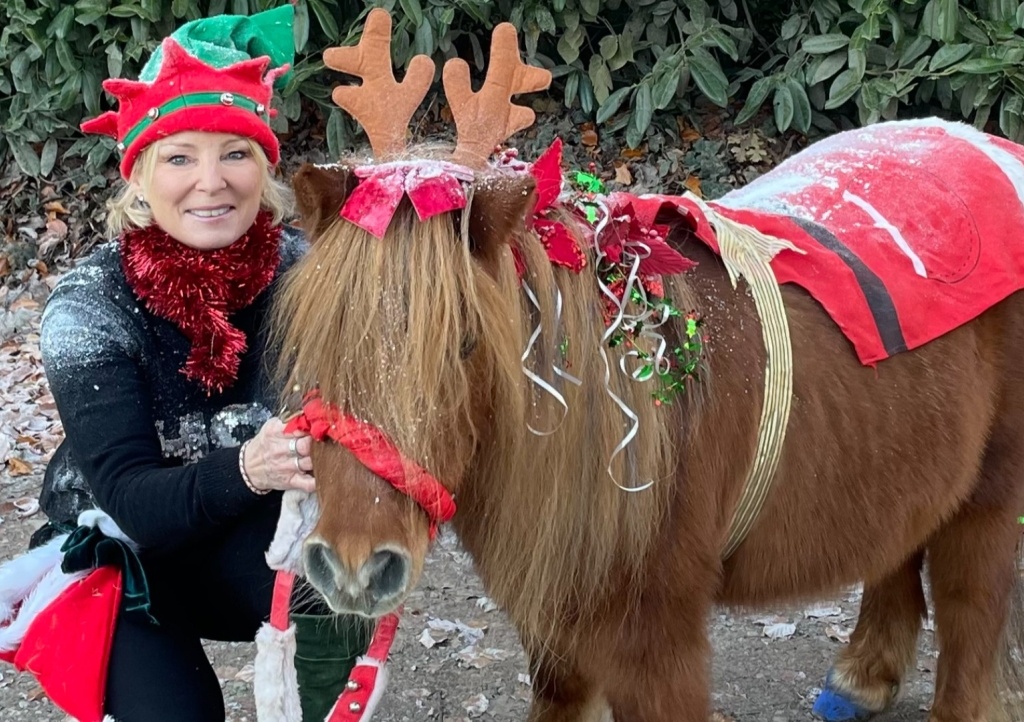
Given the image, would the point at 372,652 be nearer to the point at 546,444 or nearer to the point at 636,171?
the point at 546,444

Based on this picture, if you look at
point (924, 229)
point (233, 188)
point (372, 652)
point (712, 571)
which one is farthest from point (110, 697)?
point (924, 229)

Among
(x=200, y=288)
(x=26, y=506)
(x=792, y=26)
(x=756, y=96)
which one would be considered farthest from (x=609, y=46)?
(x=200, y=288)

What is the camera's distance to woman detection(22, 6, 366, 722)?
2.11m

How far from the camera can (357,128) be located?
20.5ft

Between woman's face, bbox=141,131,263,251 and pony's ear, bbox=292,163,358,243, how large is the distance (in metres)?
0.58

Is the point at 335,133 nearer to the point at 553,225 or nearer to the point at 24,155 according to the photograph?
the point at 24,155

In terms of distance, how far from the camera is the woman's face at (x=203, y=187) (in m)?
2.14

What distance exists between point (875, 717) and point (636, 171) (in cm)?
382

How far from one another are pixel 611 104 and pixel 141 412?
4.23 m

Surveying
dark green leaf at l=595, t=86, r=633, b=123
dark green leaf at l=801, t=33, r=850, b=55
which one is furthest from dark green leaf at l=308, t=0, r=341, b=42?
dark green leaf at l=801, t=33, r=850, b=55

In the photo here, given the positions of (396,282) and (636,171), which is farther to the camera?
(636,171)

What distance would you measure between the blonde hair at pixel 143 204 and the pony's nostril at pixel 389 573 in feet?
3.37

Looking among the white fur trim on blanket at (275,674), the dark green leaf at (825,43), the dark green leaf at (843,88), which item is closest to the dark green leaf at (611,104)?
the dark green leaf at (825,43)

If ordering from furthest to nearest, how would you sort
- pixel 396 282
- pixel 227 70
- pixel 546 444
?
pixel 227 70, pixel 546 444, pixel 396 282
